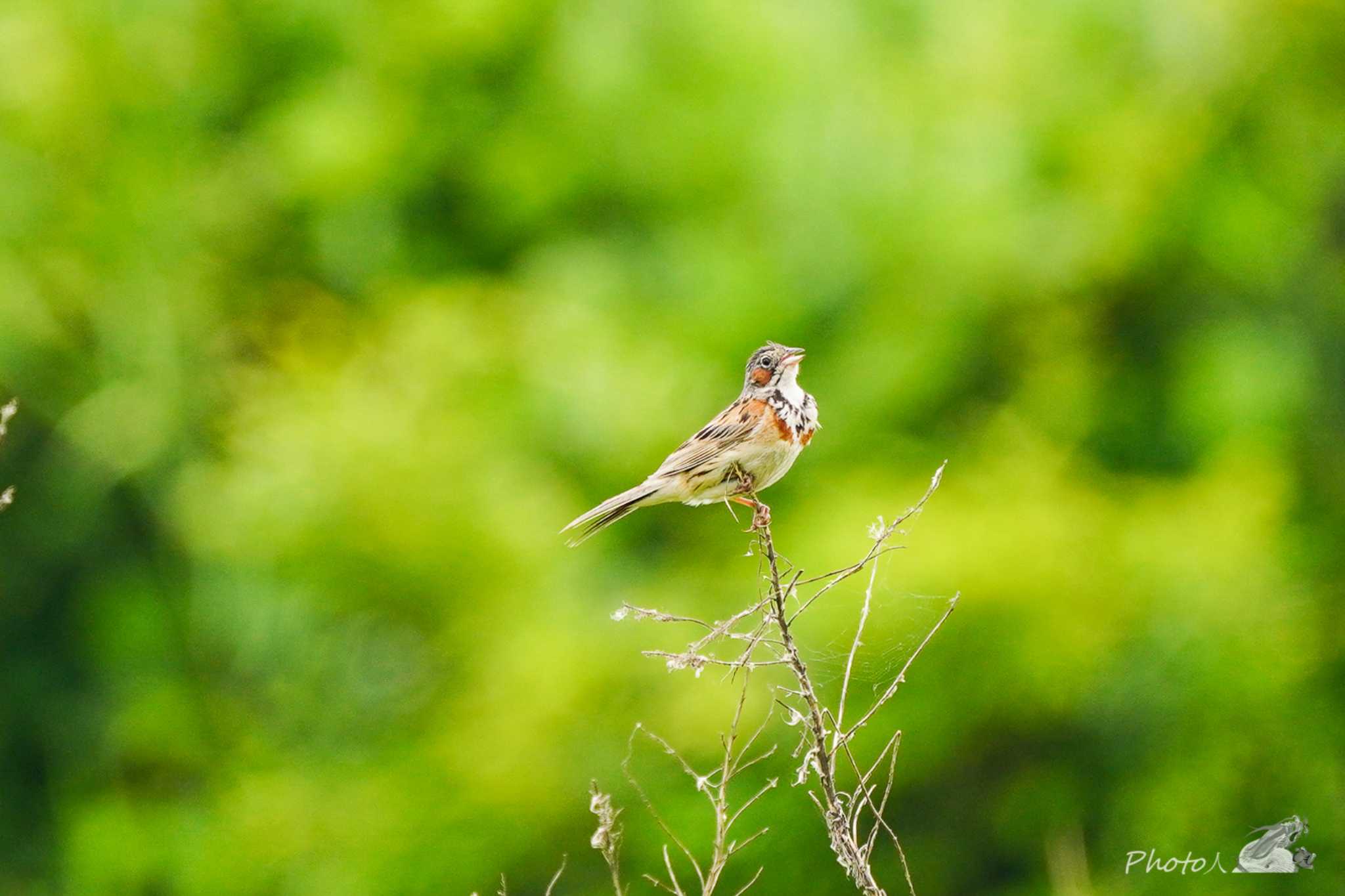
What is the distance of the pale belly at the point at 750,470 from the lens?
10.3 feet

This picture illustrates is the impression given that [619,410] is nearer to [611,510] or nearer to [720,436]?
[720,436]

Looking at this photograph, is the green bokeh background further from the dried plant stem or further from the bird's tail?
→ the dried plant stem

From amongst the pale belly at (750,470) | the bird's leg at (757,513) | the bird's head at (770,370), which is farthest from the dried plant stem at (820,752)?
the bird's head at (770,370)

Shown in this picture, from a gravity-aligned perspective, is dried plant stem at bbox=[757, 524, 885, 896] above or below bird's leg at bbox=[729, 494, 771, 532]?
below

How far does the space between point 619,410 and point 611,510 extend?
554 cm

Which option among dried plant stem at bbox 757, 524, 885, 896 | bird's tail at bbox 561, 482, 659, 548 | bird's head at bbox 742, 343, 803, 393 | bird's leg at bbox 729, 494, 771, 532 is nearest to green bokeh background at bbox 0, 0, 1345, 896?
bird's head at bbox 742, 343, 803, 393

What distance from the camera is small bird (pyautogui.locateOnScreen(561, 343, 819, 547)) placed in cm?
→ 315

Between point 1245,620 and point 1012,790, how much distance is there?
1621 mm

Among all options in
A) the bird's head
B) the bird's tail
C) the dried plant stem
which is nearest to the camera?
the dried plant stem

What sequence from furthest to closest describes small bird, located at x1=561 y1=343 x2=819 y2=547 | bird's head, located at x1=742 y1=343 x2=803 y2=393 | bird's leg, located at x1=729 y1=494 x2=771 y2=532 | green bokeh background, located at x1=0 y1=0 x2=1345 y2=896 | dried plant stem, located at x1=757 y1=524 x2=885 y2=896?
green bokeh background, located at x1=0 y1=0 x2=1345 y2=896 → bird's head, located at x1=742 y1=343 x2=803 y2=393 → small bird, located at x1=561 y1=343 x2=819 y2=547 → bird's leg, located at x1=729 y1=494 x2=771 y2=532 → dried plant stem, located at x1=757 y1=524 x2=885 y2=896

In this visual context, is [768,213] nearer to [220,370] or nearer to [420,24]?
[420,24]

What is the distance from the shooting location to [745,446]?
316 cm

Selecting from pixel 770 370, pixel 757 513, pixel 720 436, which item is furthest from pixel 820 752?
pixel 770 370

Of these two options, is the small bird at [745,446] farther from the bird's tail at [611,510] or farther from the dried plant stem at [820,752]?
the dried plant stem at [820,752]
